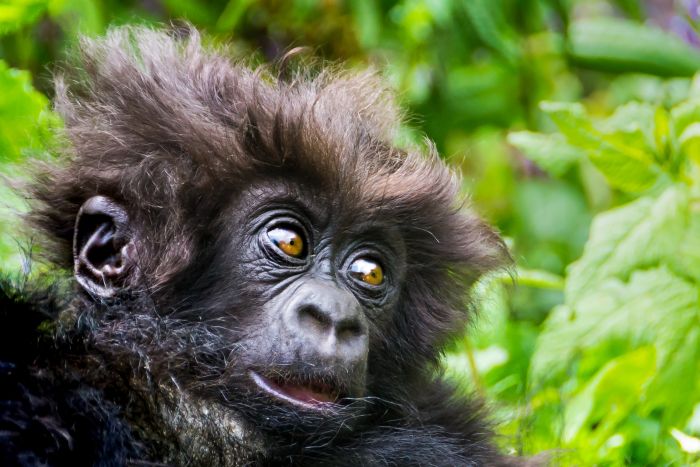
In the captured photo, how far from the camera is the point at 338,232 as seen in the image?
11.7ft

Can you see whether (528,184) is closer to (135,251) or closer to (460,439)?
(460,439)

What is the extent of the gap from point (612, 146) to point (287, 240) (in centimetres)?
139

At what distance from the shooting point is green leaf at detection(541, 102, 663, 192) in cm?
409

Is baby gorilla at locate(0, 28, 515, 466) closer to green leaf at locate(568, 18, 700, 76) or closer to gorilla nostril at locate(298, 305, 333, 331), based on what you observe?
gorilla nostril at locate(298, 305, 333, 331)

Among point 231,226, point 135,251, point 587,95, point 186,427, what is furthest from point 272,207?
point 587,95

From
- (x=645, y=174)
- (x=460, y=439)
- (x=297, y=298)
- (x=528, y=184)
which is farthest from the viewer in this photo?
(x=528, y=184)

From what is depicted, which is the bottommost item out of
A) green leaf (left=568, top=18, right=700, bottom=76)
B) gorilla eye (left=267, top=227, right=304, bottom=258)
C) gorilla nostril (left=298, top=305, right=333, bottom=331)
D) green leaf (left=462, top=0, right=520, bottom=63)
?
gorilla nostril (left=298, top=305, right=333, bottom=331)

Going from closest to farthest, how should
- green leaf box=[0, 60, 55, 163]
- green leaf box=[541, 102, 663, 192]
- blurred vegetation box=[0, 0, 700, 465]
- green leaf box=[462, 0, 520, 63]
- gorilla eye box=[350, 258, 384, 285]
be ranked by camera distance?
gorilla eye box=[350, 258, 384, 285]
blurred vegetation box=[0, 0, 700, 465]
green leaf box=[541, 102, 663, 192]
green leaf box=[0, 60, 55, 163]
green leaf box=[462, 0, 520, 63]

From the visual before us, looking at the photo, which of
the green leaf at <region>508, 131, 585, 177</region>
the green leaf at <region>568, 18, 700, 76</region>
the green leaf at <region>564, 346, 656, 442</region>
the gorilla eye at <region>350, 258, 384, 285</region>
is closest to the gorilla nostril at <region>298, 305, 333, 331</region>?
the gorilla eye at <region>350, 258, 384, 285</region>

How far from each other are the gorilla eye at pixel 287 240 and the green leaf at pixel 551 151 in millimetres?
1316

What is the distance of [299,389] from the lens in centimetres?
322

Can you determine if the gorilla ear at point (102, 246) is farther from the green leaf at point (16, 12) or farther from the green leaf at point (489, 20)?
A: the green leaf at point (489, 20)

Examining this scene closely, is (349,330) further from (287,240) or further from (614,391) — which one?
(614,391)

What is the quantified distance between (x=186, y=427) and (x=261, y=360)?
30cm
